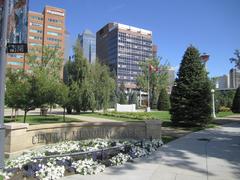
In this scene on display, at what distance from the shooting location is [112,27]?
151 metres

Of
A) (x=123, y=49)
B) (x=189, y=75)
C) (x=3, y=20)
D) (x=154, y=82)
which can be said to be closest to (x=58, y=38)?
(x=123, y=49)

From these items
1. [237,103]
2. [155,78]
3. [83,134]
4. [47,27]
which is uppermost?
[47,27]

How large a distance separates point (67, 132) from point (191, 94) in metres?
10.3

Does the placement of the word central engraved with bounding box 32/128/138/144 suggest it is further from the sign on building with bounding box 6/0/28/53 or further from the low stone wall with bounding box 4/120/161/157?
the sign on building with bounding box 6/0/28/53

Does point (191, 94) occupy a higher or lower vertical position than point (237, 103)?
higher

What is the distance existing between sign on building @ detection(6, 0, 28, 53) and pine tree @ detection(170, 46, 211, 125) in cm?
1287

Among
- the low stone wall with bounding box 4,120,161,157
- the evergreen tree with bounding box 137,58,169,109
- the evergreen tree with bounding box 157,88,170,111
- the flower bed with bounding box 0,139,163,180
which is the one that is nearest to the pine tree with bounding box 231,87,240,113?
the evergreen tree with bounding box 157,88,170,111

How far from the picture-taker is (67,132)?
9.95 m

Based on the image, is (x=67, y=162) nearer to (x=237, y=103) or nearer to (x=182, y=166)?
(x=182, y=166)

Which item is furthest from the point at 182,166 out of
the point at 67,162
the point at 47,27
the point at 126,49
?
the point at 126,49

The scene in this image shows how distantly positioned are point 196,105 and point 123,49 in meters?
124

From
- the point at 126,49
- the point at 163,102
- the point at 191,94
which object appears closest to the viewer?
the point at 191,94

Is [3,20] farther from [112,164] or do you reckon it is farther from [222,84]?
[222,84]

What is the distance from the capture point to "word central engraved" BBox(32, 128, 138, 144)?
29.9 feet
